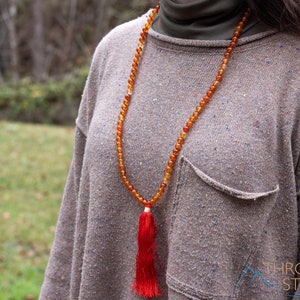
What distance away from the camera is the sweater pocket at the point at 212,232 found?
49.6 inches

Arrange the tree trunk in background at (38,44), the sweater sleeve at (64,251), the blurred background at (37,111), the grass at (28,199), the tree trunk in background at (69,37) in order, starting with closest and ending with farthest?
the sweater sleeve at (64,251) → the grass at (28,199) → the blurred background at (37,111) → the tree trunk in background at (38,44) → the tree trunk in background at (69,37)

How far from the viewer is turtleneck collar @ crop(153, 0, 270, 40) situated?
131cm

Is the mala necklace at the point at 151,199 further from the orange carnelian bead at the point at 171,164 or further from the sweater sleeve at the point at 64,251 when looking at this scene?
the sweater sleeve at the point at 64,251

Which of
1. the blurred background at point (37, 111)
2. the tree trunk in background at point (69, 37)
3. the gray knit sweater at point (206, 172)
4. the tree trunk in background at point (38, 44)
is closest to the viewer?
the gray knit sweater at point (206, 172)

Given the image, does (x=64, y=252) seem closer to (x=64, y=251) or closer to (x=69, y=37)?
(x=64, y=251)

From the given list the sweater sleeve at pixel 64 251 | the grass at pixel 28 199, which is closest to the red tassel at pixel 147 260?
the sweater sleeve at pixel 64 251

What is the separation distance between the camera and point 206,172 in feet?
4.14

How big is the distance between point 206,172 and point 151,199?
0.20m

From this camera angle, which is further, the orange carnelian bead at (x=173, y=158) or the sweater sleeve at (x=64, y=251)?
the sweater sleeve at (x=64, y=251)

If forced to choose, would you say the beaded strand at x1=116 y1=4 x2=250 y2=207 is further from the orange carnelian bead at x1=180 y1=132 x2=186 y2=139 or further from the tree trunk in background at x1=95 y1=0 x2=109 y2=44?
the tree trunk in background at x1=95 y1=0 x2=109 y2=44

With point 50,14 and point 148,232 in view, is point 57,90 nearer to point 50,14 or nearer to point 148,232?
point 50,14

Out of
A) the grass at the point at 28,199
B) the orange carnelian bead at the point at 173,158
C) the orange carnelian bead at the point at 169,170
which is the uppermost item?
the orange carnelian bead at the point at 173,158

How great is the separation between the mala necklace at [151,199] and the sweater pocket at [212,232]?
0.20 ft

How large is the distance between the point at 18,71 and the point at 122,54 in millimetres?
12571
